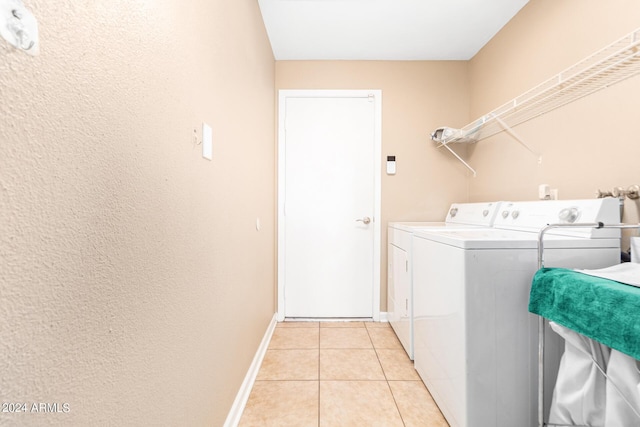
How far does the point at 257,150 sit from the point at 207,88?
2.89ft

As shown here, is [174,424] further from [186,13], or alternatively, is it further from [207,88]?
[186,13]

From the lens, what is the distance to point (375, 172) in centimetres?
264

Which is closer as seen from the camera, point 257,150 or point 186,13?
point 186,13

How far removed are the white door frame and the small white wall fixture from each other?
2210 mm

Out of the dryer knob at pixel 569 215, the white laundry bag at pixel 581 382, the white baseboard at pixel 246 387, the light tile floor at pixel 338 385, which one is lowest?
the light tile floor at pixel 338 385

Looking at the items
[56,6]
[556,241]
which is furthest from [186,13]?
[556,241]

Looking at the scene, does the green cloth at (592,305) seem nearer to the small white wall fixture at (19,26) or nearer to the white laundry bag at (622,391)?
the white laundry bag at (622,391)

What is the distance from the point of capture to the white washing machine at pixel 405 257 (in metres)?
1.90

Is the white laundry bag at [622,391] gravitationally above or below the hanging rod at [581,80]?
below

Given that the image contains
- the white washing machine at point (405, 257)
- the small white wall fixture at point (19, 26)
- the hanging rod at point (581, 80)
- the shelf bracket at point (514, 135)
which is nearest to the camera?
the small white wall fixture at point (19, 26)

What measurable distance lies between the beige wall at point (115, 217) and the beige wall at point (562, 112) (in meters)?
1.81

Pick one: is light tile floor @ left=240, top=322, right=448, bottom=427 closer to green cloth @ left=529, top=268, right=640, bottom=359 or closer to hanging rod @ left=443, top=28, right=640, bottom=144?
green cloth @ left=529, top=268, right=640, bottom=359

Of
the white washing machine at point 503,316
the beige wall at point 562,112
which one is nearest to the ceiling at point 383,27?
the beige wall at point 562,112

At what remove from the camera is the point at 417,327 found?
5.72 feet
